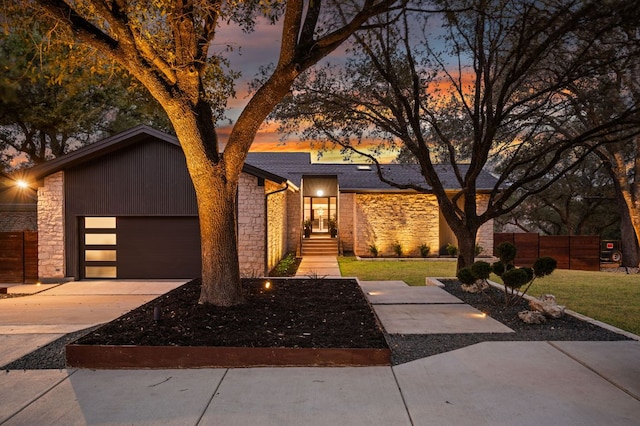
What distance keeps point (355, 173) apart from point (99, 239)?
1328 cm

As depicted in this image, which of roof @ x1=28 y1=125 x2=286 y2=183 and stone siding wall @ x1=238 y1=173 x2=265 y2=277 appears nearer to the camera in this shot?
roof @ x1=28 y1=125 x2=286 y2=183

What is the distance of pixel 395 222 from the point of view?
66.9 ft

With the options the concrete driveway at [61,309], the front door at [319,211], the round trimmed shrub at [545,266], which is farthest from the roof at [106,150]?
the front door at [319,211]

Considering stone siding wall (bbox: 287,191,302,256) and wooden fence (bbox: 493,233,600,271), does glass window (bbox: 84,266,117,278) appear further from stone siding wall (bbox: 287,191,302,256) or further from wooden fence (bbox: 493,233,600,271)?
wooden fence (bbox: 493,233,600,271)

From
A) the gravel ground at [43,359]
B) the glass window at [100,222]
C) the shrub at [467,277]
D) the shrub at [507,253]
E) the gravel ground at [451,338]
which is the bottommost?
the gravel ground at [43,359]

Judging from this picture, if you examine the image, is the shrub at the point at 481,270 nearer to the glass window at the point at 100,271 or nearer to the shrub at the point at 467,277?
the shrub at the point at 467,277

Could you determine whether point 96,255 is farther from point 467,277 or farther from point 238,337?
point 467,277

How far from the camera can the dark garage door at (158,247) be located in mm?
13289

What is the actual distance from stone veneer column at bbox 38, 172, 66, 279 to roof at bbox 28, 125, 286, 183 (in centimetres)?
38

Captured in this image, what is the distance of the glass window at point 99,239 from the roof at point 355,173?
970 centimetres

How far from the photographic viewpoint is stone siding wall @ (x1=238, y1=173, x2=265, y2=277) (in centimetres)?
1273

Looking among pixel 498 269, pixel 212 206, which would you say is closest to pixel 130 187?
pixel 212 206

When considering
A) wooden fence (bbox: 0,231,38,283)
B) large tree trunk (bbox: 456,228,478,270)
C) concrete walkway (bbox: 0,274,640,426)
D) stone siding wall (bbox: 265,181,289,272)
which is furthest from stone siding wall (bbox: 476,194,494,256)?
wooden fence (bbox: 0,231,38,283)

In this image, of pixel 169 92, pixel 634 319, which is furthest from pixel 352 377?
pixel 634 319
